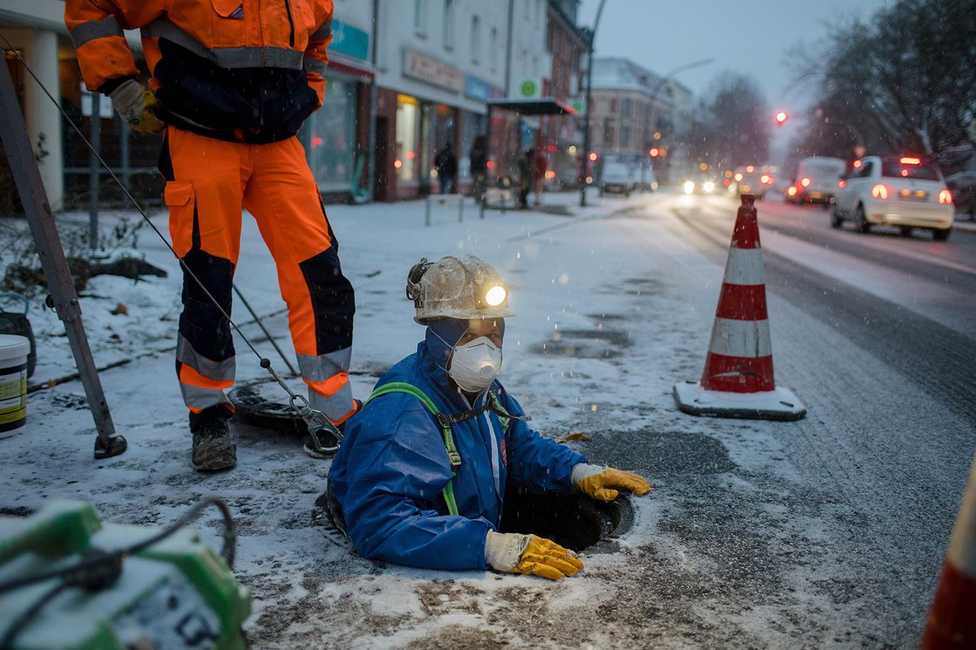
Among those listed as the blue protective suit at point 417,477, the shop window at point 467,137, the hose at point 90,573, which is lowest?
the blue protective suit at point 417,477

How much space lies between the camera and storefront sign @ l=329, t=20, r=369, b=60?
19609 mm

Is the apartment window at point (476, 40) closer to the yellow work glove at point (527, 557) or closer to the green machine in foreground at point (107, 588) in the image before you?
the yellow work glove at point (527, 557)

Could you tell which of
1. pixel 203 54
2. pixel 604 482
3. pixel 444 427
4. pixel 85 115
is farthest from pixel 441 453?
pixel 85 115

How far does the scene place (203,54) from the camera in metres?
3.00

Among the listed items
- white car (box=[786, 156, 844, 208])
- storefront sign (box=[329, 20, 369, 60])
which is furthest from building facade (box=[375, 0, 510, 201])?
white car (box=[786, 156, 844, 208])

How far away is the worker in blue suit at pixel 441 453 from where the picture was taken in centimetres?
227

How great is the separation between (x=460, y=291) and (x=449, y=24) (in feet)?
87.6

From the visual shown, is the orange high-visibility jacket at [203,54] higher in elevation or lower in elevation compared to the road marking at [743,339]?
higher

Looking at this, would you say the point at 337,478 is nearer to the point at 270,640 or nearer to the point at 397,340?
the point at 270,640

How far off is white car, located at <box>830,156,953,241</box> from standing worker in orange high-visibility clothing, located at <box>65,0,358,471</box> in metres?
17.7

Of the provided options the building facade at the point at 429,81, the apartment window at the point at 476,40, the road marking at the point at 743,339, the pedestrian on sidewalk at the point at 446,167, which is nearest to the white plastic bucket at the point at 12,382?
the road marking at the point at 743,339

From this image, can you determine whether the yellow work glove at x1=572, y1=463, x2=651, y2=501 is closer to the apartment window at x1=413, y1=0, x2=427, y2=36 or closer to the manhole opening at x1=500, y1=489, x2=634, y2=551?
the manhole opening at x1=500, y1=489, x2=634, y2=551

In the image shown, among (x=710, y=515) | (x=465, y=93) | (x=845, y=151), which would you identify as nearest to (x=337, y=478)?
(x=710, y=515)

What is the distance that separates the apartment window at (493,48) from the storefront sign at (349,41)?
11.8 m
